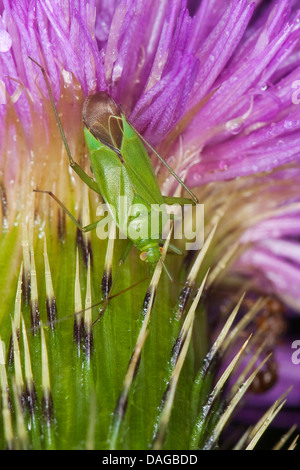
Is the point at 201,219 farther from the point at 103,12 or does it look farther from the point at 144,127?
the point at 103,12

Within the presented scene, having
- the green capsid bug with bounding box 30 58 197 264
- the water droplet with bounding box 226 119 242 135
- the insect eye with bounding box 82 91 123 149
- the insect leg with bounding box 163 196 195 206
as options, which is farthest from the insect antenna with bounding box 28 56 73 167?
the water droplet with bounding box 226 119 242 135

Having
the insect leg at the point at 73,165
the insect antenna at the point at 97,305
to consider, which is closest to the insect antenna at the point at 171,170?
the insect leg at the point at 73,165

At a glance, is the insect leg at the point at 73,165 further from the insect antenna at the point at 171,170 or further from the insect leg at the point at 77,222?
the insect antenna at the point at 171,170

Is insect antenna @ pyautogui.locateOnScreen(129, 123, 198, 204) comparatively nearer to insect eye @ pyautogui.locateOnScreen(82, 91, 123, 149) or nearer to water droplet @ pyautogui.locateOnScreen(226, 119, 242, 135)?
insect eye @ pyautogui.locateOnScreen(82, 91, 123, 149)

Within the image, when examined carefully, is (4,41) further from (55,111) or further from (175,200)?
(175,200)

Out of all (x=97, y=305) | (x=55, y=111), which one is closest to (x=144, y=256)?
(x=97, y=305)
